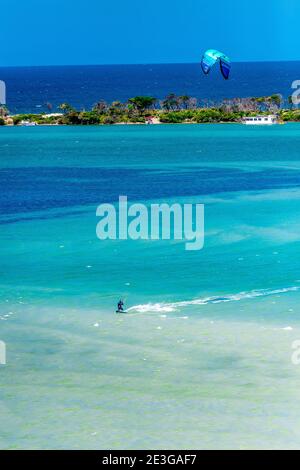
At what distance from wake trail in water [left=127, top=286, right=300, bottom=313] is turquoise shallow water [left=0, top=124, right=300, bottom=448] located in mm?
32

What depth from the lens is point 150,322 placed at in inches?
948

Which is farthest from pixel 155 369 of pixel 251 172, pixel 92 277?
pixel 251 172

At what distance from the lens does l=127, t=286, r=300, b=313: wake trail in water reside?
83.4ft

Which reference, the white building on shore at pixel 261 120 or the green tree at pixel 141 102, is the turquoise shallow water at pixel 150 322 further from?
the green tree at pixel 141 102

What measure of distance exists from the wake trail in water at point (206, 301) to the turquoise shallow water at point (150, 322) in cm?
3

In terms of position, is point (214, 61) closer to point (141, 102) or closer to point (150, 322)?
point (150, 322)

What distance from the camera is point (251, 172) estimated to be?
5269 centimetres

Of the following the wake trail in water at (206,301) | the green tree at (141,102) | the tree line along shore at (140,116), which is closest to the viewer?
the wake trail in water at (206,301)

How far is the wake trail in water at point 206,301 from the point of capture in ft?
83.4

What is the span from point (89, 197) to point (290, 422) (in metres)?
27.6

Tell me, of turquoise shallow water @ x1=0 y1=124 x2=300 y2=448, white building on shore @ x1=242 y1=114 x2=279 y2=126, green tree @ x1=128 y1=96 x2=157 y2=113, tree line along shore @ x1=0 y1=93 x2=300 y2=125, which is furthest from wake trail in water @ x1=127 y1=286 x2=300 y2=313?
green tree @ x1=128 y1=96 x2=157 y2=113

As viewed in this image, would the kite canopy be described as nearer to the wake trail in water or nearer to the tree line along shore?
the wake trail in water

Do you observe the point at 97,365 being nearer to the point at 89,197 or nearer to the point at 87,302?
the point at 87,302

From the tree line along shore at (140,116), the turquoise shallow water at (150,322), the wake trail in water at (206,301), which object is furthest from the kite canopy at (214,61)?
the tree line along shore at (140,116)
